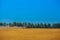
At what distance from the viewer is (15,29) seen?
90cm

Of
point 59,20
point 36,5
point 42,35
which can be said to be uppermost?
point 36,5

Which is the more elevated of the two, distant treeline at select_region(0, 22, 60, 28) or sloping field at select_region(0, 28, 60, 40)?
distant treeline at select_region(0, 22, 60, 28)

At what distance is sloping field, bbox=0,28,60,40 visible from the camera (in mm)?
889

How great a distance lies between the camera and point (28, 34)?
89cm

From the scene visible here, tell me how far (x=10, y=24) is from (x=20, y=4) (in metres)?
0.19

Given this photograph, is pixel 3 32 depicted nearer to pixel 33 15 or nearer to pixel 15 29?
pixel 15 29

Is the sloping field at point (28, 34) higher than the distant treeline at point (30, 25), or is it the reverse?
the distant treeline at point (30, 25)

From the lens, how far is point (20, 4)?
3.08ft

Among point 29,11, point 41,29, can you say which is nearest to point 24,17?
point 29,11

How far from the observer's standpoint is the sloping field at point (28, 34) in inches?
35.0

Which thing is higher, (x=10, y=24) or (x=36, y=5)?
(x=36, y=5)

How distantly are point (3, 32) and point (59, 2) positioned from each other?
0.52m

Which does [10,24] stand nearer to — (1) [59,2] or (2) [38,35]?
(2) [38,35]

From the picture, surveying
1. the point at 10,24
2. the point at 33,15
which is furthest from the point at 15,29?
the point at 33,15
